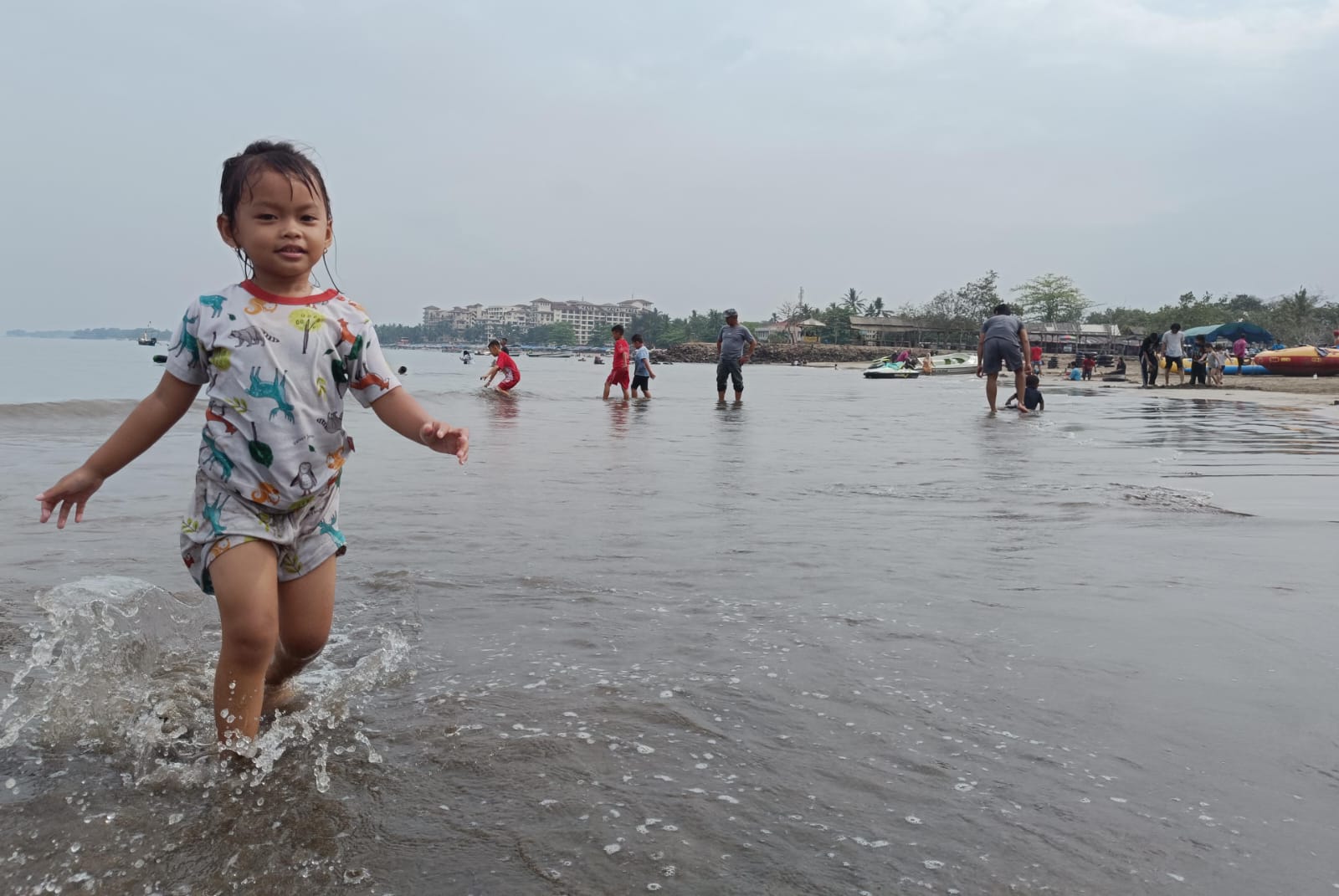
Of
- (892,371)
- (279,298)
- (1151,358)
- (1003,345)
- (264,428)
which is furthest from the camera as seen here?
(892,371)

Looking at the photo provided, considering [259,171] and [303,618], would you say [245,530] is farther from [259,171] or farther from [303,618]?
[259,171]

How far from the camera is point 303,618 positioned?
2.70 metres

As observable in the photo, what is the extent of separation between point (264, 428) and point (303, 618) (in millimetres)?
539

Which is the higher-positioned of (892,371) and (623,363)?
(623,363)

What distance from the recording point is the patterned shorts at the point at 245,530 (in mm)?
2484

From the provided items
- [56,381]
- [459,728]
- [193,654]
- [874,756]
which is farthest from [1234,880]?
[56,381]

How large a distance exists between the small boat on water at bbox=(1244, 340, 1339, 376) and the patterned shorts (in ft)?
109

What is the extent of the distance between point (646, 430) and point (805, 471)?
4.53 meters

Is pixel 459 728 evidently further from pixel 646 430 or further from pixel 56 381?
pixel 56 381

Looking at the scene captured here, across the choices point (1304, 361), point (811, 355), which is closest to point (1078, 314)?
point (811, 355)

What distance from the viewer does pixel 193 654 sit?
10.5ft

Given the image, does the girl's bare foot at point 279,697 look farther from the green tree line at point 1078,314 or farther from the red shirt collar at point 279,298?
the green tree line at point 1078,314

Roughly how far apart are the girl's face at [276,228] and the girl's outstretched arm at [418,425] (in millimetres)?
405

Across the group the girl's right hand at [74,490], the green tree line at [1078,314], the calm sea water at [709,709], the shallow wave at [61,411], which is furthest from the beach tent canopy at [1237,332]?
the girl's right hand at [74,490]
